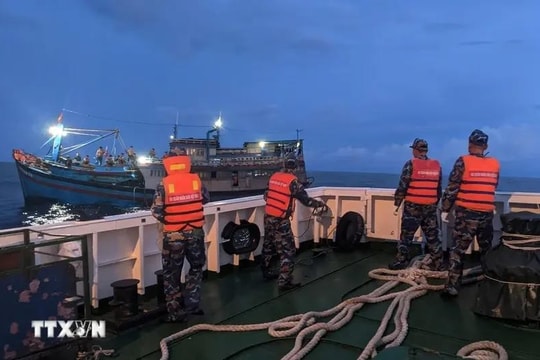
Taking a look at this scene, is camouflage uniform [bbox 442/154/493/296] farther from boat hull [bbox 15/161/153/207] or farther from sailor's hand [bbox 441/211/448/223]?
boat hull [bbox 15/161/153/207]

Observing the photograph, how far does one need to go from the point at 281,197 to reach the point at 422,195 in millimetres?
1671

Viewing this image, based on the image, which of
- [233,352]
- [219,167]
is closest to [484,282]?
[233,352]

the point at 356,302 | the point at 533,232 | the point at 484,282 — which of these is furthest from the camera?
the point at 356,302

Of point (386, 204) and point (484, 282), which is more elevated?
point (386, 204)

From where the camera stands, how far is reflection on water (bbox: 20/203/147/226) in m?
33.9

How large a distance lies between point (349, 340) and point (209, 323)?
1.25 m

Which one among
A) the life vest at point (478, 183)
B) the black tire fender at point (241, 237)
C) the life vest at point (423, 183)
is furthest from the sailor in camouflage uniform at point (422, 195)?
the black tire fender at point (241, 237)

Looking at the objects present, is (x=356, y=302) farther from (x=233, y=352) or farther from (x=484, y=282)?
(x=233, y=352)

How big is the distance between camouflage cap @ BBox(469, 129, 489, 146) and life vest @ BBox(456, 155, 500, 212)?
14 cm

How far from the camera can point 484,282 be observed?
3758 millimetres

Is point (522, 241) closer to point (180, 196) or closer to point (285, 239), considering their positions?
point (285, 239)

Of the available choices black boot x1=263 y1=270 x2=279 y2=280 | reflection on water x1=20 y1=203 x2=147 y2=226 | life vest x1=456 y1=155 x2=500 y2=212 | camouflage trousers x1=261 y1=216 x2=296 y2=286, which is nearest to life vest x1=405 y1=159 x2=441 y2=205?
life vest x1=456 y1=155 x2=500 y2=212

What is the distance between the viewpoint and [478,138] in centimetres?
418

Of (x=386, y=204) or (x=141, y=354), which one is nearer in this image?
(x=141, y=354)
